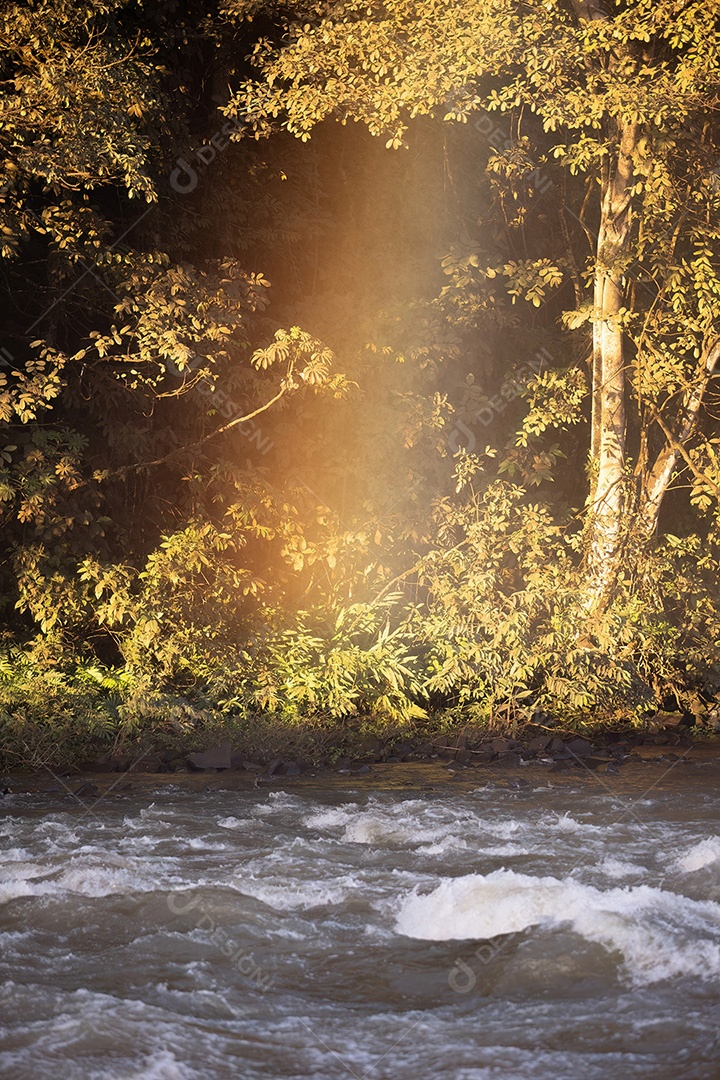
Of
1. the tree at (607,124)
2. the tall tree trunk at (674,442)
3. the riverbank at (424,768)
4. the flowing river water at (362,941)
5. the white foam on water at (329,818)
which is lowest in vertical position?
the flowing river water at (362,941)

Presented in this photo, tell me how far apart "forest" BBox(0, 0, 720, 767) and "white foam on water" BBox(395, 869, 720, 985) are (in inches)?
169

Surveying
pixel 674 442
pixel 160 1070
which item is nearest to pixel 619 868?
pixel 160 1070

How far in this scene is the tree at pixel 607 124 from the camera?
384 inches

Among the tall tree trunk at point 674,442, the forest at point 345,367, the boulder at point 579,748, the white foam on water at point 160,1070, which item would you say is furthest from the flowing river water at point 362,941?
the tall tree trunk at point 674,442

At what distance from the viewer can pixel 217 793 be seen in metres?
8.41

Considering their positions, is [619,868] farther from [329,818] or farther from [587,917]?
[329,818]

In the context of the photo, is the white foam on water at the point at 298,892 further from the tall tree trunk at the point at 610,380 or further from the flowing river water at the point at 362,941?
the tall tree trunk at the point at 610,380

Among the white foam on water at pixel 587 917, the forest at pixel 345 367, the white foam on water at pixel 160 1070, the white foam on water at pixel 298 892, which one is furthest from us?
the forest at pixel 345 367

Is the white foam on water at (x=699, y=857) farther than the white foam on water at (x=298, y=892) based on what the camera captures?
Yes

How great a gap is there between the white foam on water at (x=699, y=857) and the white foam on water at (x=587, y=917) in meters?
0.60

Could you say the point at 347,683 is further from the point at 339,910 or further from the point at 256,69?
the point at 256,69

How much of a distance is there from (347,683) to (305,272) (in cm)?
439

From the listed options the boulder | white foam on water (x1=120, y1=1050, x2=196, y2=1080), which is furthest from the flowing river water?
the boulder

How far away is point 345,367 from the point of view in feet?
37.1
